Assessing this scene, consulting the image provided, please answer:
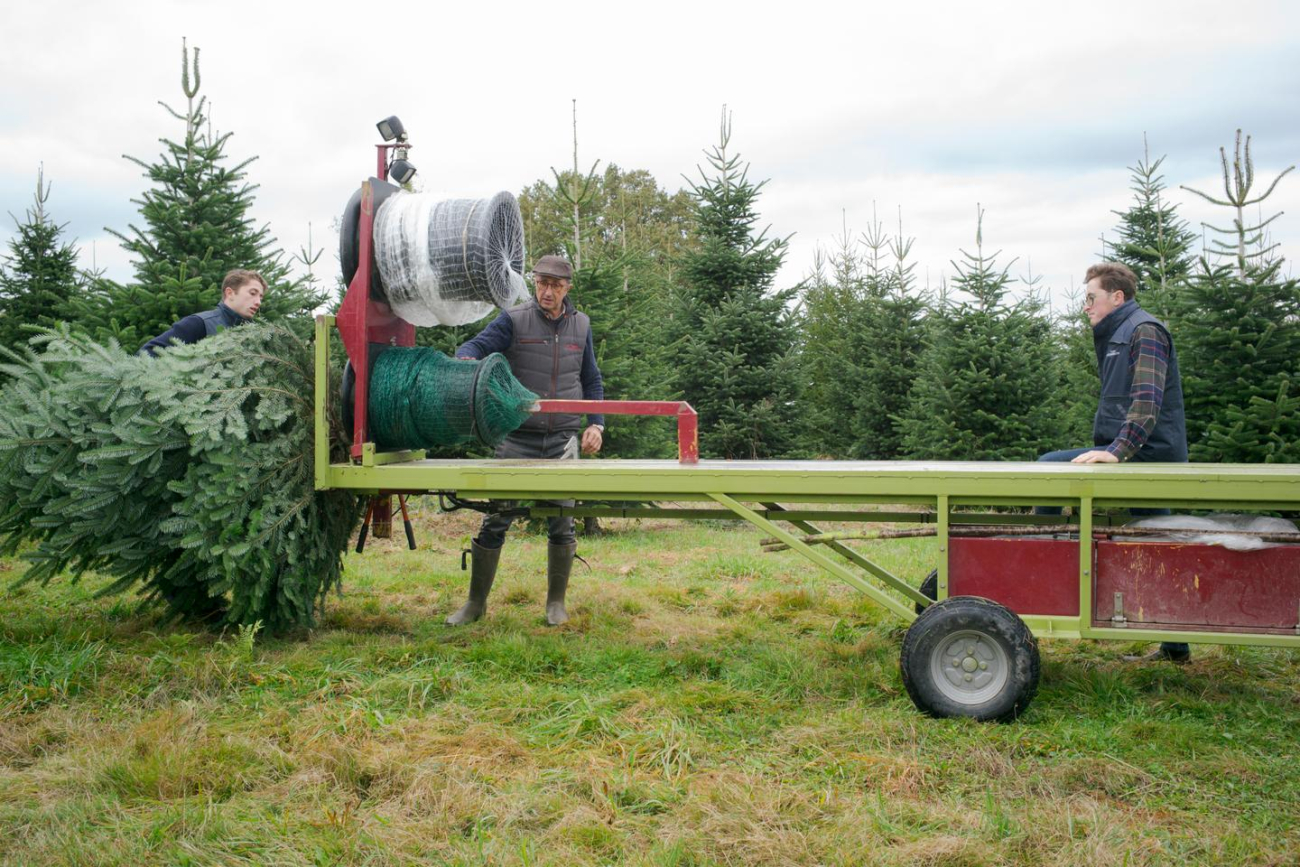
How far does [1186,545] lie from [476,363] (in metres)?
3.14

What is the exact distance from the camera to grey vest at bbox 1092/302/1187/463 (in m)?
4.88

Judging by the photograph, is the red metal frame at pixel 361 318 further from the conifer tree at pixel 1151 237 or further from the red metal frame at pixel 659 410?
the conifer tree at pixel 1151 237

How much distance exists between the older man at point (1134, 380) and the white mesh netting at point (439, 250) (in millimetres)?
2968

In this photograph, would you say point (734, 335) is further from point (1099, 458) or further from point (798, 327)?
point (1099, 458)

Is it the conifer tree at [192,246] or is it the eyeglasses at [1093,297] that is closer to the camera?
the eyeglasses at [1093,297]

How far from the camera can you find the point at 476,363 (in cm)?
462

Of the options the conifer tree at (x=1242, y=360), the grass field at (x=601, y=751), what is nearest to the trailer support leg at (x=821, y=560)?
the grass field at (x=601, y=751)

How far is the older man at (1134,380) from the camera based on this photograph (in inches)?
181

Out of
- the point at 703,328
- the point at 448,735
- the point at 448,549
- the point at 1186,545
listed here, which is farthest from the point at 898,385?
the point at 448,735

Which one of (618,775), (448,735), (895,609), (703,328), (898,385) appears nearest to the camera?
(618,775)

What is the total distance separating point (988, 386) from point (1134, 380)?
21.6 feet

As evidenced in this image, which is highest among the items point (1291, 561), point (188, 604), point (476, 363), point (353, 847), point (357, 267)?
point (357, 267)

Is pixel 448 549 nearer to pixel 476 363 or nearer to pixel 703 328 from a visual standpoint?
pixel 476 363

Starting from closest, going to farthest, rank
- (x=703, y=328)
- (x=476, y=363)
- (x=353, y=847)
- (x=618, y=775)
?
(x=353, y=847) < (x=618, y=775) < (x=476, y=363) < (x=703, y=328)
